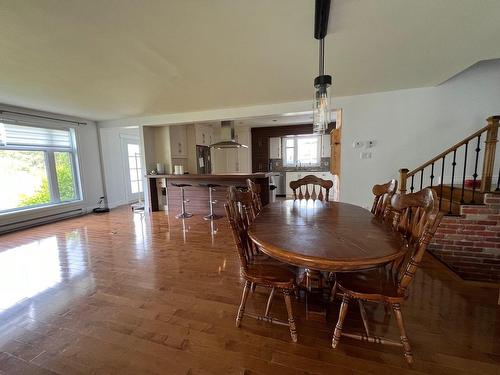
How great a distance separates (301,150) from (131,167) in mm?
5609

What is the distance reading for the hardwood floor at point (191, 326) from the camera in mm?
1250

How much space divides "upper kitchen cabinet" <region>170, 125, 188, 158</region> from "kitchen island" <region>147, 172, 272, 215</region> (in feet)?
2.76

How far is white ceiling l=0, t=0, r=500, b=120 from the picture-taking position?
1.62 metres

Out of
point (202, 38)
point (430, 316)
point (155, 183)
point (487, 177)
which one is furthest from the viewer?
point (155, 183)

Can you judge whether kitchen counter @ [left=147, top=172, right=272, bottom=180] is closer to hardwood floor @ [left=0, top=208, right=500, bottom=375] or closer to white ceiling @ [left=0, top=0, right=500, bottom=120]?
white ceiling @ [left=0, top=0, right=500, bottom=120]

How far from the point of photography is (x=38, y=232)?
3.93m

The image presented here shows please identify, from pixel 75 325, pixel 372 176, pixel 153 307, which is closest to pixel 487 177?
pixel 372 176

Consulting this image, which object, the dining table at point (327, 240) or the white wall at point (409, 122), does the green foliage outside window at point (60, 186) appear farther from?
the white wall at point (409, 122)

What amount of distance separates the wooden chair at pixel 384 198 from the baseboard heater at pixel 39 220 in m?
5.98

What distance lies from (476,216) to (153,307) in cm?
359

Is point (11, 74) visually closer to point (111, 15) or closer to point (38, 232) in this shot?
point (111, 15)

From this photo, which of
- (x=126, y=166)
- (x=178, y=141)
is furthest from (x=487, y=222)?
(x=126, y=166)

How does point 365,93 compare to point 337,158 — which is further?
point 337,158

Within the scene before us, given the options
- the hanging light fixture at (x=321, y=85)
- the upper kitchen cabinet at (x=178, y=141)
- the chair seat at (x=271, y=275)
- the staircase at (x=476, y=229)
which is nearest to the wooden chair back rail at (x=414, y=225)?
the chair seat at (x=271, y=275)
